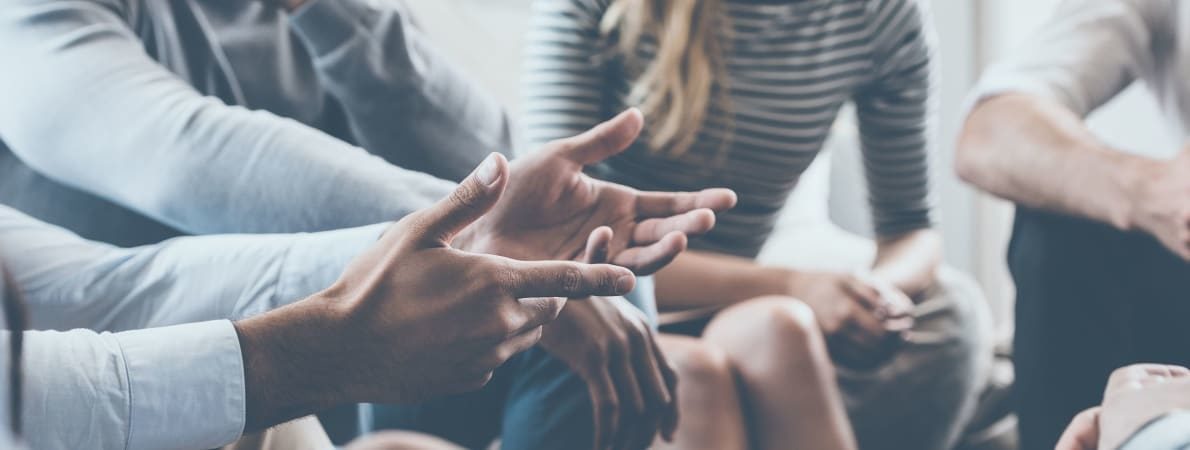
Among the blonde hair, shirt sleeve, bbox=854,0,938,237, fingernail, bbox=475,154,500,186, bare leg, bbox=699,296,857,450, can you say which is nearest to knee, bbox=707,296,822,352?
bare leg, bbox=699,296,857,450

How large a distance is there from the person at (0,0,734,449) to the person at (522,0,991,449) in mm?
84

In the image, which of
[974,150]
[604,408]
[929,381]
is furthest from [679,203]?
[929,381]

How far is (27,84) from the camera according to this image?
0.48 metres

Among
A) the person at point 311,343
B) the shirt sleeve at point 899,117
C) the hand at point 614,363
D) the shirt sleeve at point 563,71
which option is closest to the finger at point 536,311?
the person at point 311,343

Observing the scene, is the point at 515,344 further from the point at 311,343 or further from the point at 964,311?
the point at 964,311

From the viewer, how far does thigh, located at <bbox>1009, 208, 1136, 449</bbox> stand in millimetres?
676

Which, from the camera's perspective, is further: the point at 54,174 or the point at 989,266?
the point at 989,266

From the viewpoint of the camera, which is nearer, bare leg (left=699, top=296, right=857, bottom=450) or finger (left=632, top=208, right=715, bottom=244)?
finger (left=632, top=208, right=715, bottom=244)

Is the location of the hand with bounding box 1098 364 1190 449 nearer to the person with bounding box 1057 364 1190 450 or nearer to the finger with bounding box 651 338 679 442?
the person with bounding box 1057 364 1190 450

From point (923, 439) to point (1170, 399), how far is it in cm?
53

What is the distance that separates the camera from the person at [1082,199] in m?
0.65

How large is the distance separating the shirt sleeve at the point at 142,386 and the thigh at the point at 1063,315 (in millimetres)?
476

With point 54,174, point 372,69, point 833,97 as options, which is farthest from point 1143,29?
point 54,174

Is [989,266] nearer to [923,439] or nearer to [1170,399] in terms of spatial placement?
[923,439]
